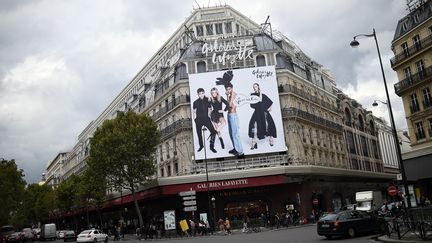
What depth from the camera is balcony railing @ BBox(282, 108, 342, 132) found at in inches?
1954

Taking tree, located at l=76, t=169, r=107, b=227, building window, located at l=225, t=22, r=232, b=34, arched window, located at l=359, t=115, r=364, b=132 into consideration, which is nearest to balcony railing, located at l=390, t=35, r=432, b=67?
building window, located at l=225, t=22, r=232, b=34

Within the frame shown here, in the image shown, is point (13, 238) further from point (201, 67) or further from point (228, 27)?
point (228, 27)

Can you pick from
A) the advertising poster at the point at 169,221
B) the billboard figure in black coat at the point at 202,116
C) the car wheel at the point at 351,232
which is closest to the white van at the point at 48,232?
the billboard figure in black coat at the point at 202,116

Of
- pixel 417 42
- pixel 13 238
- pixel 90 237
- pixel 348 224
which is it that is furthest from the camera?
pixel 13 238

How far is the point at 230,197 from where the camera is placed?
4647 centimetres

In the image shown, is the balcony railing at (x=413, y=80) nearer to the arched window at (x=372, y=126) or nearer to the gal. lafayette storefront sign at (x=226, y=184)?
the gal. lafayette storefront sign at (x=226, y=184)

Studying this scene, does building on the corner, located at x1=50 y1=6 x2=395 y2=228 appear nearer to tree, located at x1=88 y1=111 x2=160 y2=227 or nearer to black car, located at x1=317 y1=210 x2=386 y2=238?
tree, located at x1=88 y1=111 x2=160 y2=227

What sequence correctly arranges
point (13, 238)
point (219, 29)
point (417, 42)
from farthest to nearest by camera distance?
point (219, 29), point (13, 238), point (417, 42)

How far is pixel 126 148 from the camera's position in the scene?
43781 millimetres

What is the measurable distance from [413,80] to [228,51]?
1936cm

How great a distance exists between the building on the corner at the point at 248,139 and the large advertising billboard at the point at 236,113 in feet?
0.70

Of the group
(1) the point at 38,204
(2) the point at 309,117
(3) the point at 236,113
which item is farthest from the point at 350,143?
(1) the point at 38,204

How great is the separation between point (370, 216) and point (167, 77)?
35308 millimetres

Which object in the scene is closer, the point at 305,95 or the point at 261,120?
the point at 261,120
